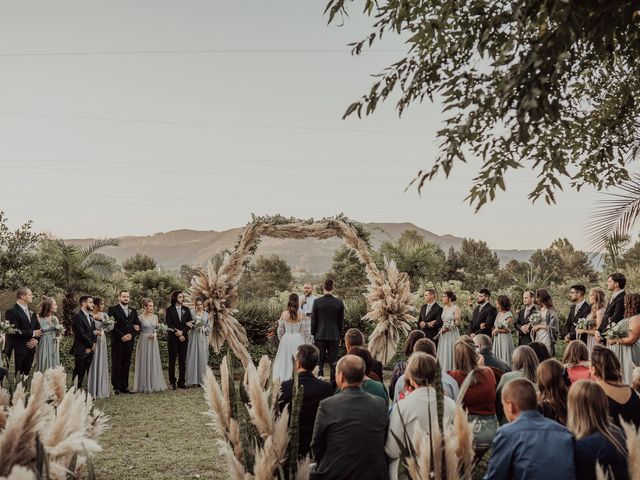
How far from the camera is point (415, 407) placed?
418 centimetres

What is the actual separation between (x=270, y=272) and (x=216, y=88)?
5143cm

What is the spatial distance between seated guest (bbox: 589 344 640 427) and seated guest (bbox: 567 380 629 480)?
1.05 metres

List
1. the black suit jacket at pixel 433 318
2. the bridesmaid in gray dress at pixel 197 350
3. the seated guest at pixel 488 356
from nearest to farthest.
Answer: the seated guest at pixel 488 356, the black suit jacket at pixel 433 318, the bridesmaid in gray dress at pixel 197 350

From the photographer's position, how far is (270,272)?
71812 mm

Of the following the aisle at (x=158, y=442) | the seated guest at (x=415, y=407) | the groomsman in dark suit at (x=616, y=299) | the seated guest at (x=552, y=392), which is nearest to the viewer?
the seated guest at (x=415, y=407)

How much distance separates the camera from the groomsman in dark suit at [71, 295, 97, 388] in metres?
11.7

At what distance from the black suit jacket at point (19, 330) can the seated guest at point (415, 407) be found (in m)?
8.91

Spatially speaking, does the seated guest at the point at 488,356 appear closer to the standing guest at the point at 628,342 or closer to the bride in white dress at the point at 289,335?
the standing guest at the point at 628,342

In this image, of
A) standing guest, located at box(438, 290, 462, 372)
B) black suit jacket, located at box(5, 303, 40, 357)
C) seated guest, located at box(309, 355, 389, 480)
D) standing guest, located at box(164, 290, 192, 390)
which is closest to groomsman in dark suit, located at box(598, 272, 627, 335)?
standing guest, located at box(438, 290, 462, 372)

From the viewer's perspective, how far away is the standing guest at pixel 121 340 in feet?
41.9

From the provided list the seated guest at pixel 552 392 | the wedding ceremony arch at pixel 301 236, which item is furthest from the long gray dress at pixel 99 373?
the seated guest at pixel 552 392

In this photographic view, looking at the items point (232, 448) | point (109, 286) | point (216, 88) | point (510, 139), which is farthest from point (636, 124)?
point (109, 286)

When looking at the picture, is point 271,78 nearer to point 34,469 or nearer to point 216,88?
point 216,88

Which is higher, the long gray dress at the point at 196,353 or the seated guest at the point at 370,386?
the seated guest at the point at 370,386
